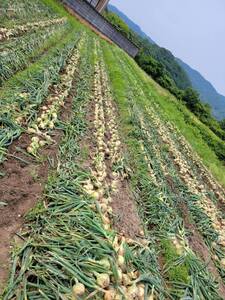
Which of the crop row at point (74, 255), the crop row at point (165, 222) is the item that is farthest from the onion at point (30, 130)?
the crop row at point (165, 222)

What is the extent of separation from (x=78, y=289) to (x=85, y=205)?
1109 millimetres

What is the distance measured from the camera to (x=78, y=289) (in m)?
2.57

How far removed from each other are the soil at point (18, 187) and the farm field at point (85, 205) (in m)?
0.01

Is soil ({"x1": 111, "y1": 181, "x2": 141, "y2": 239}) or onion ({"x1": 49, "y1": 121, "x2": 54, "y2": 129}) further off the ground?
soil ({"x1": 111, "y1": 181, "x2": 141, "y2": 239})

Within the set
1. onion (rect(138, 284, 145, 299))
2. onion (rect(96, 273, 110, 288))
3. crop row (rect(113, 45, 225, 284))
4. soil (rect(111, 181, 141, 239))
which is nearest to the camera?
onion (rect(96, 273, 110, 288))

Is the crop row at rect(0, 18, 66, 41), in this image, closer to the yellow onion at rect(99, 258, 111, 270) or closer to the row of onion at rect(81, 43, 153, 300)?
the row of onion at rect(81, 43, 153, 300)

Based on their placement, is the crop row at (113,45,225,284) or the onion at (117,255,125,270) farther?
the crop row at (113,45,225,284)

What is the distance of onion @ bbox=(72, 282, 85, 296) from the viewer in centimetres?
256

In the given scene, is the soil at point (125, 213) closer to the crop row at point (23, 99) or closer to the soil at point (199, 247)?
the soil at point (199, 247)

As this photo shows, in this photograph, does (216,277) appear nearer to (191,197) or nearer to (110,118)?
(191,197)

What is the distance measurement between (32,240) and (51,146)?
1.91 metres

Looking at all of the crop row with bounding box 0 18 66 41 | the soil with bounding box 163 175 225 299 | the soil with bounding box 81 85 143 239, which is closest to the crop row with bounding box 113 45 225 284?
the soil with bounding box 163 175 225 299

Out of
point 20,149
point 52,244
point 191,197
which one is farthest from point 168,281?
point 191,197

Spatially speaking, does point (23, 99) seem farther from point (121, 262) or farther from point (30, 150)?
point (121, 262)
